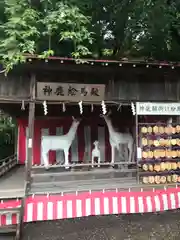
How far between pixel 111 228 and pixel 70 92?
4312mm

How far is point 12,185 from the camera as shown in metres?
8.12

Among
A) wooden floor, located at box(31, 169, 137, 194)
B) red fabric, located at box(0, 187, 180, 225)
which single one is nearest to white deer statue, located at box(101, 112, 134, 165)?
wooden floor, located at box(31, 169, 137, 194)

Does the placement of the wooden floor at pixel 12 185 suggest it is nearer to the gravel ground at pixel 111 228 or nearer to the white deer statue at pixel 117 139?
the gravel ground at pixel 111 228

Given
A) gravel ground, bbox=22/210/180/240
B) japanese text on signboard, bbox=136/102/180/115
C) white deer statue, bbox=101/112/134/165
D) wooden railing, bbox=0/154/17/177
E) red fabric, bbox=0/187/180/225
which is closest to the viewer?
red fabric, bbox=0/187/180/225

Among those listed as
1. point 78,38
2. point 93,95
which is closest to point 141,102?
point 93,95

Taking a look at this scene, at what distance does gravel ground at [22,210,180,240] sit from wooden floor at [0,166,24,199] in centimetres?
107

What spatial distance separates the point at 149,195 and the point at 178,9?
277 inches

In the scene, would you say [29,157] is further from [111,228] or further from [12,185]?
[111,228]

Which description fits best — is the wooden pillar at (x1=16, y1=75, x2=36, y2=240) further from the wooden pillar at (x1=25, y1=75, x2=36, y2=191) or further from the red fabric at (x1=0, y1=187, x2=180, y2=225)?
the red fabric at (x1=0, y1=187, x2=180, y2=225)

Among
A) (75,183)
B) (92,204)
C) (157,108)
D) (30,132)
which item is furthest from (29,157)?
(157,108)

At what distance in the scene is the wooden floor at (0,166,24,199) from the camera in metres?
6.95

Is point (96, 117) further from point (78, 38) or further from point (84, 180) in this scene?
point (78, 38)

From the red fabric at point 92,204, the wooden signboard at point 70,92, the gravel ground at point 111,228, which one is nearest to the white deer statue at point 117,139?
the wooden signboard at point 70,92

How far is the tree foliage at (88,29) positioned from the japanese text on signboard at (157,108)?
2.32 meters
